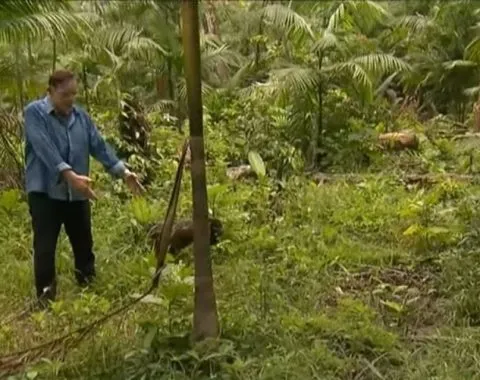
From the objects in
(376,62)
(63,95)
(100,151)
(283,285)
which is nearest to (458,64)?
(376,62)

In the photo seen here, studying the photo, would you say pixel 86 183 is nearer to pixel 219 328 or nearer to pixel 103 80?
pixel 219 328

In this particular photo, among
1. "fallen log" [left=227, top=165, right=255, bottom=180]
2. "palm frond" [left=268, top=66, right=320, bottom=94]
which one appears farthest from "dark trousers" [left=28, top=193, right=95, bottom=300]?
"palm frond" [left=268, top=66, right=320, bottom=94]

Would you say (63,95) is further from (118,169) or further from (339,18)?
(339,18)

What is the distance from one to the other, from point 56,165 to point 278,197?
117 inches

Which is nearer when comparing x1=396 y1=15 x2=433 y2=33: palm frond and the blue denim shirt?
the blue denim shirt

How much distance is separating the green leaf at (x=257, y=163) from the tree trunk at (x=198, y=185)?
3644 mm

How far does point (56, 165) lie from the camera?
471 centimetres

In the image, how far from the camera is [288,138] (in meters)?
9.08

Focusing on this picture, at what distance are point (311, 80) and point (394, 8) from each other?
6.35 metres

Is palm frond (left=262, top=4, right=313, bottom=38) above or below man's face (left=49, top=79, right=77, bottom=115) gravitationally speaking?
below

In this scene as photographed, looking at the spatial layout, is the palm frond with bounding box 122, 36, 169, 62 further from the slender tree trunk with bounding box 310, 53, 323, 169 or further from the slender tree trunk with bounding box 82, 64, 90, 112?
the slender tree trunk with bounding box 310, 53, 323, 169

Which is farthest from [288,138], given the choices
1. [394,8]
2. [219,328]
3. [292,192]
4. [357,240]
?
[394,8]

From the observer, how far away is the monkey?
6020 millimetres

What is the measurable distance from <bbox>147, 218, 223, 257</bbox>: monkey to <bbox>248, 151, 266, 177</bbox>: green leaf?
155cm
